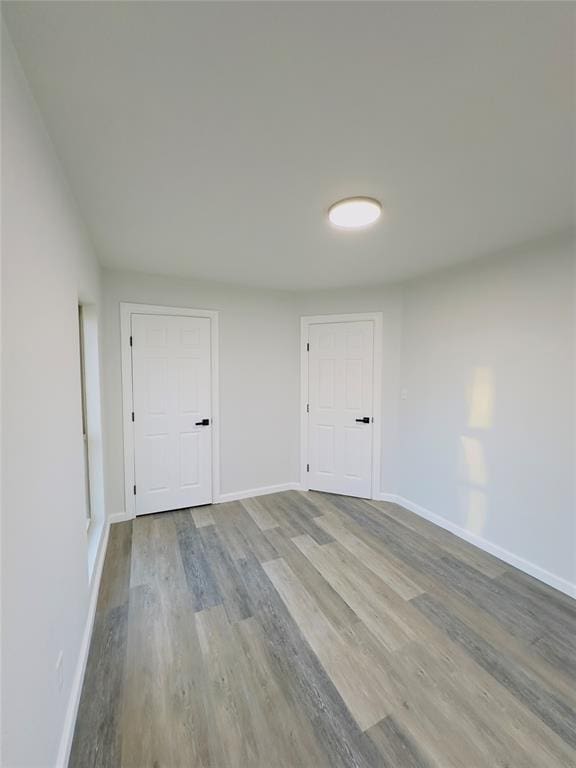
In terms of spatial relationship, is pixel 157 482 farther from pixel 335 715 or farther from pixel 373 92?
pixel 373 92

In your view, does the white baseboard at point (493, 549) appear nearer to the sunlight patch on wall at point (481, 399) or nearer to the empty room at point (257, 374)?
the empty room at point (257, 374)

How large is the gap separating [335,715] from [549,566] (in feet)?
5.99

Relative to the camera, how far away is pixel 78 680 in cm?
140

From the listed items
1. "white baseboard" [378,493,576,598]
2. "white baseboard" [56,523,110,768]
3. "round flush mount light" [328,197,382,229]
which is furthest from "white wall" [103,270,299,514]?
"round flush mount light" [328,197,382,229]

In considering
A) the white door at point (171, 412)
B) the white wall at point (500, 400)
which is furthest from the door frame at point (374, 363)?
the white door at point (171, 412)

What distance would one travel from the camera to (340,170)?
4.63 ft

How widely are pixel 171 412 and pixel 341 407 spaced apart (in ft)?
6.01

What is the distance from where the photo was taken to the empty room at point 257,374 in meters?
0.90

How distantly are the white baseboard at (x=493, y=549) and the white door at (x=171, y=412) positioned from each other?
6.98ft

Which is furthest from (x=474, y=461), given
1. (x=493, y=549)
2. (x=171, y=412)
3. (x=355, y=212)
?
(x=171, y=412)

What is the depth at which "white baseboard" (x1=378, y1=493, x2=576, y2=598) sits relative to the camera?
2.10 m

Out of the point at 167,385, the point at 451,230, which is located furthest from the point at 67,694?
the point at 451,230

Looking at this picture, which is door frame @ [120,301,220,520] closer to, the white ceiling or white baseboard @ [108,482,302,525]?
white baseboard @ [108,482,302,525]

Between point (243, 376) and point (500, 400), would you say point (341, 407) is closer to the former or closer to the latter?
point (243, 376)
